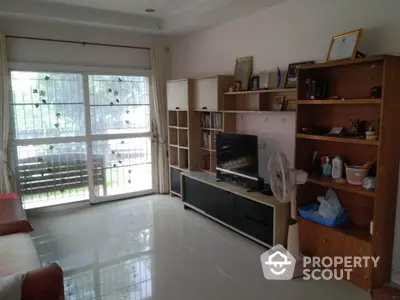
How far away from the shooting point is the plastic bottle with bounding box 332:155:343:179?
2.93 meters

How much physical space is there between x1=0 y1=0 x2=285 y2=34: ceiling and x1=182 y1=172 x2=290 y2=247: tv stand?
7.01 feet

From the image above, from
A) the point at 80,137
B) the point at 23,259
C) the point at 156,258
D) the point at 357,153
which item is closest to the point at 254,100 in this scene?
the point at 357,153

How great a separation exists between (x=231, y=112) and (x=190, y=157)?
111 centimetres

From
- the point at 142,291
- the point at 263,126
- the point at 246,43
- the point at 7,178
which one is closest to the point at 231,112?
the point at 263,126

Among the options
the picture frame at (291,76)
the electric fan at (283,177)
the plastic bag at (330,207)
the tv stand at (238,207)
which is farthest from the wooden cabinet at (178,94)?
the plastic bag at (330,207)

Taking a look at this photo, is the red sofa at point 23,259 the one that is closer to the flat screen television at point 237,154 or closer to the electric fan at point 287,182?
the electric fan at point 287,182

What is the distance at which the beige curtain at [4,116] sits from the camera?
13.5 ft

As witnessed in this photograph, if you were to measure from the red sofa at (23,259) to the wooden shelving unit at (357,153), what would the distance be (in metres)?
2.28

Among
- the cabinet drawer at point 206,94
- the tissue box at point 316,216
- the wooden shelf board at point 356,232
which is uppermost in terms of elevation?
the cabinet drawer at point 206,94

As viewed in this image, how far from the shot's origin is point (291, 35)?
3449 millimetres

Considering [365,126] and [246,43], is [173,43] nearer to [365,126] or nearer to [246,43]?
[246,43]

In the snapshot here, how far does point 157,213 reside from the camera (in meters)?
4.61

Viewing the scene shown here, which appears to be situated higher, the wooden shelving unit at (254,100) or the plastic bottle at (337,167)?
the wooden shelving unit at (254,100)

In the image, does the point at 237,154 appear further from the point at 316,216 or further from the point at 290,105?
the point at 316,216
